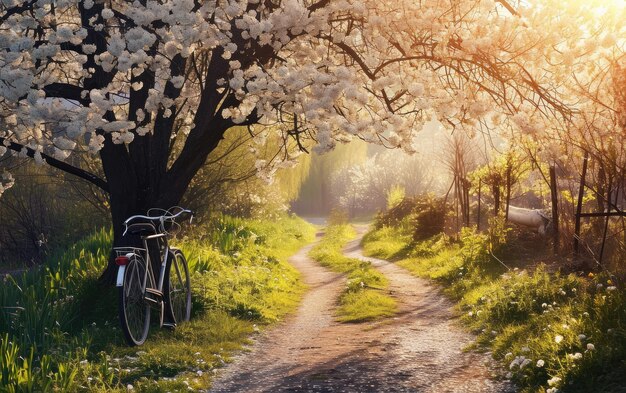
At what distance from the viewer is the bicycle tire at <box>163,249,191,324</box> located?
8531 millimetres

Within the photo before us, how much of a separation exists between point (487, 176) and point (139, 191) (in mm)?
Result: 10453

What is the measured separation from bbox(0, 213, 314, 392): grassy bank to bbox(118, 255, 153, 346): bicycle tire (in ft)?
0.58

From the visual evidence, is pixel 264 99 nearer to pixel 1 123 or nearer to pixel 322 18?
pixel 322 18

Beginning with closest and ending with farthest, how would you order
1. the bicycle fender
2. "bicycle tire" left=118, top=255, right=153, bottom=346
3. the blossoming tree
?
the bicycle fender
"bicycle tire" left=118, top=255, right=153, bottom=346
the blossoming tree

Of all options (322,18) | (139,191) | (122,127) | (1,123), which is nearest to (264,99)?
(322,18)

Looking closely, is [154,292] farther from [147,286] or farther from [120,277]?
[120,277]

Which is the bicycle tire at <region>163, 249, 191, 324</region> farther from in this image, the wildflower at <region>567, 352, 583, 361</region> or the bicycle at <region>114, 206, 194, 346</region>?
the wildflower at <region>567, 352, 583, 361</region>

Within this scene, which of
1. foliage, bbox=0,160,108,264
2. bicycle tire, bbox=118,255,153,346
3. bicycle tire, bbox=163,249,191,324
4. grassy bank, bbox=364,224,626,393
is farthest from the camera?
foliage, bbox=0,160,108,264

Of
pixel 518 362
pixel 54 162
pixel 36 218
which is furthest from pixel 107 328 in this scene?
pixel 36 218

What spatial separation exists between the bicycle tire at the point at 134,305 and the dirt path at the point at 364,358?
1.10 metres

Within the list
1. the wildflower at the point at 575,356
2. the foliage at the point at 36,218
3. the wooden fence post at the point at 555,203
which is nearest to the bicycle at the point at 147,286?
the wildflower at the point at 575,356

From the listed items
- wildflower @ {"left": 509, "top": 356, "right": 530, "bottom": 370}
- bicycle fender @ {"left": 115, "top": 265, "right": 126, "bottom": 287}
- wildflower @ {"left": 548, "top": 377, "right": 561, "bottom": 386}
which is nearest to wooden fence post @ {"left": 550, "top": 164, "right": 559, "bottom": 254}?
wildflower @ {"left": 509, "top": 356, "right": 530, "bottom": 370}

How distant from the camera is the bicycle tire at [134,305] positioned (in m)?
7.28

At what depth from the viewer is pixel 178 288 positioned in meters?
9.05
